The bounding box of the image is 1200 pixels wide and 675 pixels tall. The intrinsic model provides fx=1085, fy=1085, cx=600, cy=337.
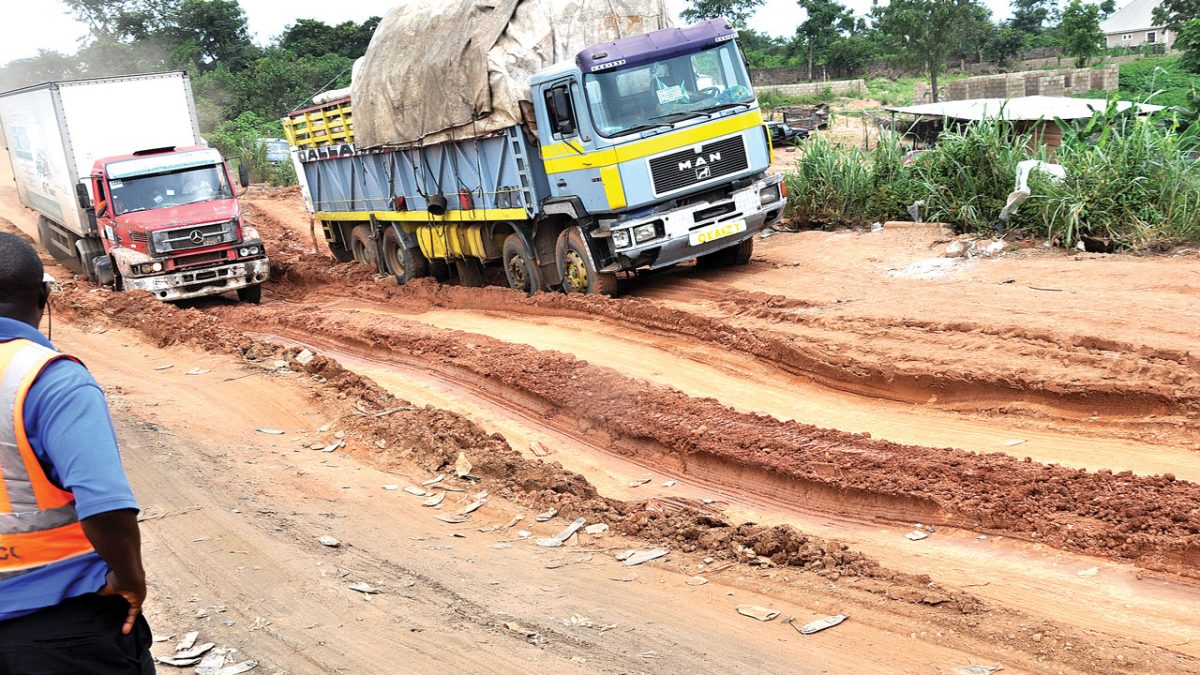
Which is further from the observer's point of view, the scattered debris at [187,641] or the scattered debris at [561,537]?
the scattered debris at [561,537]

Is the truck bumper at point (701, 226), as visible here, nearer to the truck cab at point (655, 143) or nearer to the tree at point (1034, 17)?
the truck cab at point (655, 143)

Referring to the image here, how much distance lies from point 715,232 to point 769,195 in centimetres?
107

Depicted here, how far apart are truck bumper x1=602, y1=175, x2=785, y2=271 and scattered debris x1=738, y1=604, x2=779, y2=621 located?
327 inches

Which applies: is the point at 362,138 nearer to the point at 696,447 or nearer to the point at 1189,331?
the point at 696,447

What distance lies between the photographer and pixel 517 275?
15.8m

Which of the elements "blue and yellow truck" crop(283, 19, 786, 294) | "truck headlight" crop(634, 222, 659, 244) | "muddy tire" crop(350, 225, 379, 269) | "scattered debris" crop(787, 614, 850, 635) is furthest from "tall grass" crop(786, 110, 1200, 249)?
"scattered debris" crop(787, 614, 850, 635)

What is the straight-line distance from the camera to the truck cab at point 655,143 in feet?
43.0

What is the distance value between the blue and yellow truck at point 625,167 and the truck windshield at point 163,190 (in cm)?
466

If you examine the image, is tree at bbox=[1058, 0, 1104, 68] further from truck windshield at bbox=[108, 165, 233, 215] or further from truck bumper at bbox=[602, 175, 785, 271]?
truck windshield at bbox=[108, 165, 233, 215]

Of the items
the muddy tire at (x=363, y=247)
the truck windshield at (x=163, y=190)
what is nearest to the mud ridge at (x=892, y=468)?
the truck windshield at (x=163, y=190)

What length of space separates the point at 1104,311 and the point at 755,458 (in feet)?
14.6

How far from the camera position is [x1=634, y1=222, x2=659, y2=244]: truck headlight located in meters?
13.3

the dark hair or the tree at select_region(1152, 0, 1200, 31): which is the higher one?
the tree at select_region(1152, 0, 1200, 31)

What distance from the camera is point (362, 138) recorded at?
18.1 m
